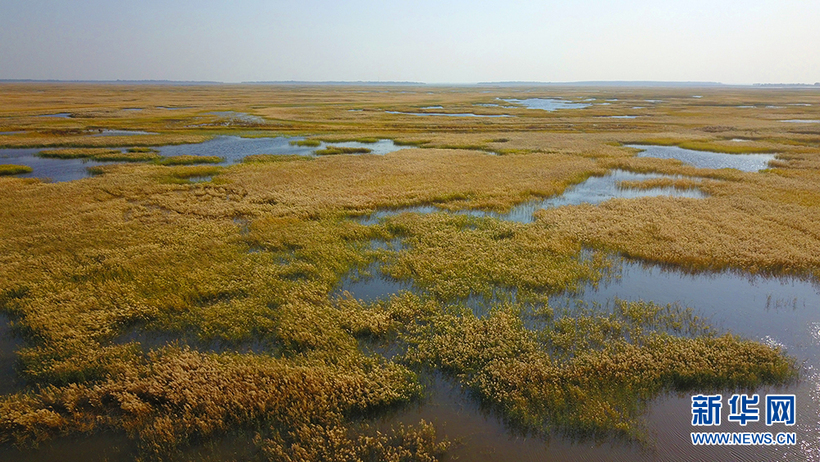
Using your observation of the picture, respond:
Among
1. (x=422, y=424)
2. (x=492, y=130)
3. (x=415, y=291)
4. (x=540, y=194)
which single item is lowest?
(x=422, y=424)

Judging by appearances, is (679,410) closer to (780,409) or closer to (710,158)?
(780,409)

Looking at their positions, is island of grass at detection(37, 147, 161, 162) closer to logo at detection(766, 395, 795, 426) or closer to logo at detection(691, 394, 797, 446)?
logo at detection(691, 394, 797, 446)

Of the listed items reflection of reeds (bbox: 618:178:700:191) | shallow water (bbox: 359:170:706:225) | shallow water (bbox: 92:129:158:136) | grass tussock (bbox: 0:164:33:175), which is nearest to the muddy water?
shallow water (bbox: 359:170:706:225)

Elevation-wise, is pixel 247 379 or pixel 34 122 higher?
pixel 34 122

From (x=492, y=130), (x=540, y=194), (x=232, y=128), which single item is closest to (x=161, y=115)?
(x=232, y=128)

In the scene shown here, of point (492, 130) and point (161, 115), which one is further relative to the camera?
point (161, 115)

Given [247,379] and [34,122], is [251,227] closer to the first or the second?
[247,379]

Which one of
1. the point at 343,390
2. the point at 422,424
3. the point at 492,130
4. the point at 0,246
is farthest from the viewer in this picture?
the point at 492,130
